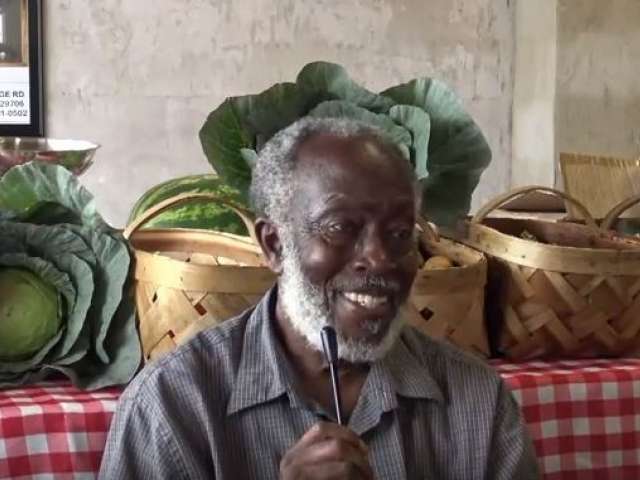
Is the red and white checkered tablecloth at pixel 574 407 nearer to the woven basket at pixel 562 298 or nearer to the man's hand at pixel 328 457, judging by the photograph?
the woven basket at pixel 562 298

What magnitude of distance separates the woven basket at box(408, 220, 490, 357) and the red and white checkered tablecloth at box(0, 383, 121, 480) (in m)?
0.39

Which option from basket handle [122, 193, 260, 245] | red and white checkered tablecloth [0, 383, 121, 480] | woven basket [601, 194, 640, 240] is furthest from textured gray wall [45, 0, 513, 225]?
red and white checkered tablecloth [0, 383, 121, 480]

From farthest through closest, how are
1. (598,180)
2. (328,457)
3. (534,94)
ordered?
1. (534,94)
2. (598,180)
3. (328,457)

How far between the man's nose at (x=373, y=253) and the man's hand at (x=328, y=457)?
17cm

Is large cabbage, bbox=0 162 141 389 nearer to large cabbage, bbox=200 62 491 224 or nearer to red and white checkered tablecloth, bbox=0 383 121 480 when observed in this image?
red and white checkered tablecloth, bbox=0 383 121 480

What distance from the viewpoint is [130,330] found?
4.23 feet

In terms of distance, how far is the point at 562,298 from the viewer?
1.38m

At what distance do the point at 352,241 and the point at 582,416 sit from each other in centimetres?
50

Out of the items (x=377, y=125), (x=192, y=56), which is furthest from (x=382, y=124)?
(x=192, y=56)

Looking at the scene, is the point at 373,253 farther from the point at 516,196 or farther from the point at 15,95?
the point at 15,95

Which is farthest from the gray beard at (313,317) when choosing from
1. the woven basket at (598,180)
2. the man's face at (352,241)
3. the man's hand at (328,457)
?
the woven basket at (598,180)

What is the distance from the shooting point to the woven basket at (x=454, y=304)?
1.31m

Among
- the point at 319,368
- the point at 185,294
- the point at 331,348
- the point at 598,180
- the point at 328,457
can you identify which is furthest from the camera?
the point at 598,180

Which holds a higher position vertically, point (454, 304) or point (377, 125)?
point (377, 125)
